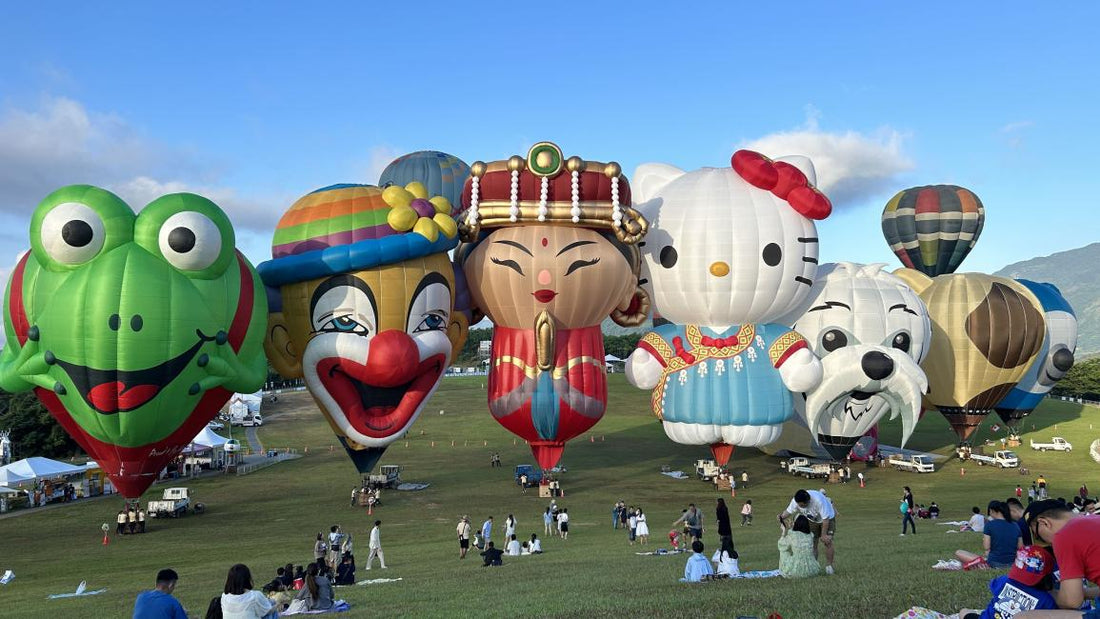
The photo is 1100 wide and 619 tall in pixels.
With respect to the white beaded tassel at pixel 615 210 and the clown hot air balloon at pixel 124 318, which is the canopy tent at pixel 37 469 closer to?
the clown hot air balloon at pixel 124 318

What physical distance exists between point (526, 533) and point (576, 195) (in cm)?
882

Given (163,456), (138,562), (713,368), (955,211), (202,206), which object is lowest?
(138,562)

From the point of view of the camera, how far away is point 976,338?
32.8 m

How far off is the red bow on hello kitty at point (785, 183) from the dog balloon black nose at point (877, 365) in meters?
4.63

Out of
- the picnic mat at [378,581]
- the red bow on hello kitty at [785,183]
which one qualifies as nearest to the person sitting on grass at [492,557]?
the picnic mat at [378,581]

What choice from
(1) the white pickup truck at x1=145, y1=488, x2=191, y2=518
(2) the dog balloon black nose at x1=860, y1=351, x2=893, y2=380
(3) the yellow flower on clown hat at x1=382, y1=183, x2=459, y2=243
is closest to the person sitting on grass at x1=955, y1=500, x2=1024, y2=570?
(3) the yellow flower on clown hat at x1=382, y1=183, x2=459, y2=243

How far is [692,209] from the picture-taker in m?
25.2

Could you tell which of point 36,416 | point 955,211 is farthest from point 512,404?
point 36,416

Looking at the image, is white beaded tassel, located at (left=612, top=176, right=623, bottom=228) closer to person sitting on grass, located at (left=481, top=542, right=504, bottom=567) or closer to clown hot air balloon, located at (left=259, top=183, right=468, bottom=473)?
clown hot air balloon, located at (left=259, top=183, right=468, bottom=473)

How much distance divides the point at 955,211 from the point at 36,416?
151ft

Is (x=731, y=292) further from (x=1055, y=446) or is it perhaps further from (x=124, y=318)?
(x=1055, y=446)

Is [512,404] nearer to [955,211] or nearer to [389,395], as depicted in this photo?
[389,395]

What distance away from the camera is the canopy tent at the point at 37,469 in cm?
2905

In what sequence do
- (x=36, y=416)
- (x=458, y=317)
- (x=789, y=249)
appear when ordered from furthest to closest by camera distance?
1. (x=36, y=416)
2. (x=789, y=249)
3. (x=458, y=317)
